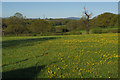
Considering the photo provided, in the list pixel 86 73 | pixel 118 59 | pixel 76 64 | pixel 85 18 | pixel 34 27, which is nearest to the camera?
pixel 86 73

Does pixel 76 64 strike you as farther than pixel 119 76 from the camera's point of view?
Yes

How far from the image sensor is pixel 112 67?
20.5 feet

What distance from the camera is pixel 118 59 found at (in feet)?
24.2

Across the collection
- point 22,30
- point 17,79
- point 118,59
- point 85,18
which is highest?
point 85,18

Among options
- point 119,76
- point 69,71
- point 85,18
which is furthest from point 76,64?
point 85,18

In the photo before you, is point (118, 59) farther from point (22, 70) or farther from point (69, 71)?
point (22, 70)

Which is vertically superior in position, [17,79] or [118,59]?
[118,59]

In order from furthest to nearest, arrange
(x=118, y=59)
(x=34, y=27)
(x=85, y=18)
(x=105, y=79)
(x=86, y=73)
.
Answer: (x=34, y=27) < (x=85, y=18) < (x=118, y=59) < (x=86, y=73) < (x=105, y=79)

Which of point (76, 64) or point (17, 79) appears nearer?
point (17, 79)

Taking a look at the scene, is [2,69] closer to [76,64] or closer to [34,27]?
[76,64]

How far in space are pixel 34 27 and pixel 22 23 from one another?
4446mm

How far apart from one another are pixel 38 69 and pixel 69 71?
4.78ft

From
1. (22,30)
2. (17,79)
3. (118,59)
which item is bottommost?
(17,79)

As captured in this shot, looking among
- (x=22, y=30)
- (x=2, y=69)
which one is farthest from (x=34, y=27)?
(x=2, y=69)
